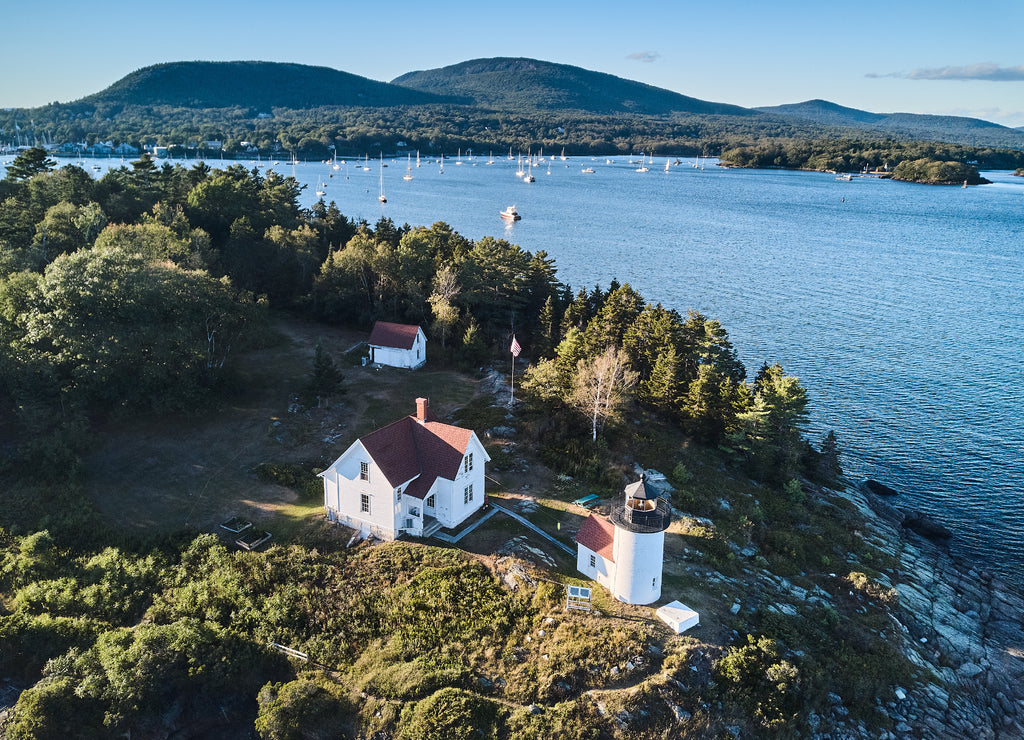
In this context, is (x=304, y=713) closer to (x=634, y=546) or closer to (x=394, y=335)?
(x=634, y=546)

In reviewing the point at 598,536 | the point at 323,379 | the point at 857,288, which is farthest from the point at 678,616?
the point at 857,288

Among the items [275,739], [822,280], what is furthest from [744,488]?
[822,280]

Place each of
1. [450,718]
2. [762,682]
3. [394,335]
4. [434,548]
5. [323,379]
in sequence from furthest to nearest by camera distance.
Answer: [394,335] < [323,379] < [434,548] < [762,682] < [450,718]

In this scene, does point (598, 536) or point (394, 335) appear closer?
point (598, 536)

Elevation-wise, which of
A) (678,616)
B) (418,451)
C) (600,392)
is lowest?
(678,616)

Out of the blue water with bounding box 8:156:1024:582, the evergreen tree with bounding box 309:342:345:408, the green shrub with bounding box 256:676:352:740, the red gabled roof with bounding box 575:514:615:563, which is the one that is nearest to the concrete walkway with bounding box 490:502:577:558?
the red gabled roof with bounding box 575:514:615:563

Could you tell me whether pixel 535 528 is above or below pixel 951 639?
above
